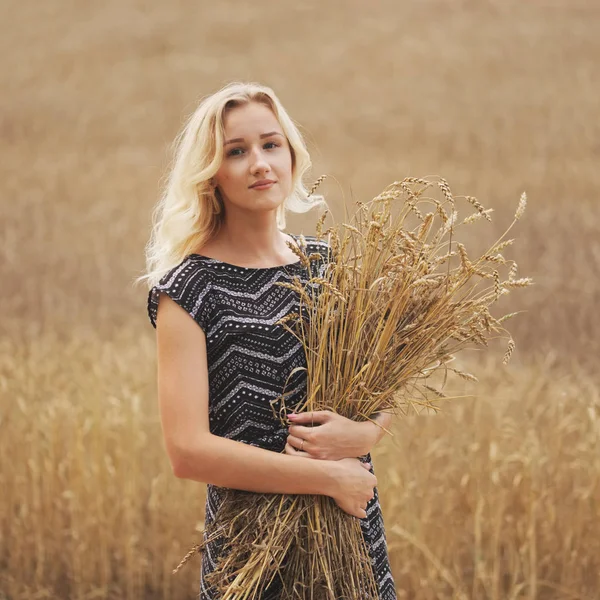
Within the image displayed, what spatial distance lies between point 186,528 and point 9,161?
611 cm

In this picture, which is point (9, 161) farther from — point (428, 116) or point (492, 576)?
point (492, 576)

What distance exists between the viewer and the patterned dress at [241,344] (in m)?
1.44

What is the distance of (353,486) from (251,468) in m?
0.17

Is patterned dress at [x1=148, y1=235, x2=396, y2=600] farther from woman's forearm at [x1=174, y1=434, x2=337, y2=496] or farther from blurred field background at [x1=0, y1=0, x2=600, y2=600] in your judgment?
blurred field background at [x1=0, y1=0, x2=600, y2=600]

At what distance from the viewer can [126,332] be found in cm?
484

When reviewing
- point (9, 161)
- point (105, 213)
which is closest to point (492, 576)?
point (105, 213)

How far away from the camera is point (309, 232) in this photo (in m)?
6.10

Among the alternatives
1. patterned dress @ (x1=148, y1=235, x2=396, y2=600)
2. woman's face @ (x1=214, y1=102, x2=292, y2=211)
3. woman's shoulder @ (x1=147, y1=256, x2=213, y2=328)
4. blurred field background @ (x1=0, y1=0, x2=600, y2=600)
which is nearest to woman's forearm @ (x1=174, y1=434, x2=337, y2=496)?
patterned dress @ (x1=148, y1=235, x2=396, y2=600)

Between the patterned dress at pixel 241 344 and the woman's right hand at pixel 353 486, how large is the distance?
0.12 meters

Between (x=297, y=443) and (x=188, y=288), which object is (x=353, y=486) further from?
(x=188, y=288)

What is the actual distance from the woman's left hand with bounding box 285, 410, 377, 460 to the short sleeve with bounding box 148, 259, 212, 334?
21 centimetres

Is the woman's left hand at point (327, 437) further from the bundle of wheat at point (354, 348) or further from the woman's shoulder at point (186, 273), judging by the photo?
the woman's shoulder at point (186, 273)

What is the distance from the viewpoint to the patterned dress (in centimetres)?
144

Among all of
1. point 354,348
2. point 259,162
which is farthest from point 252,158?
point 354,348
